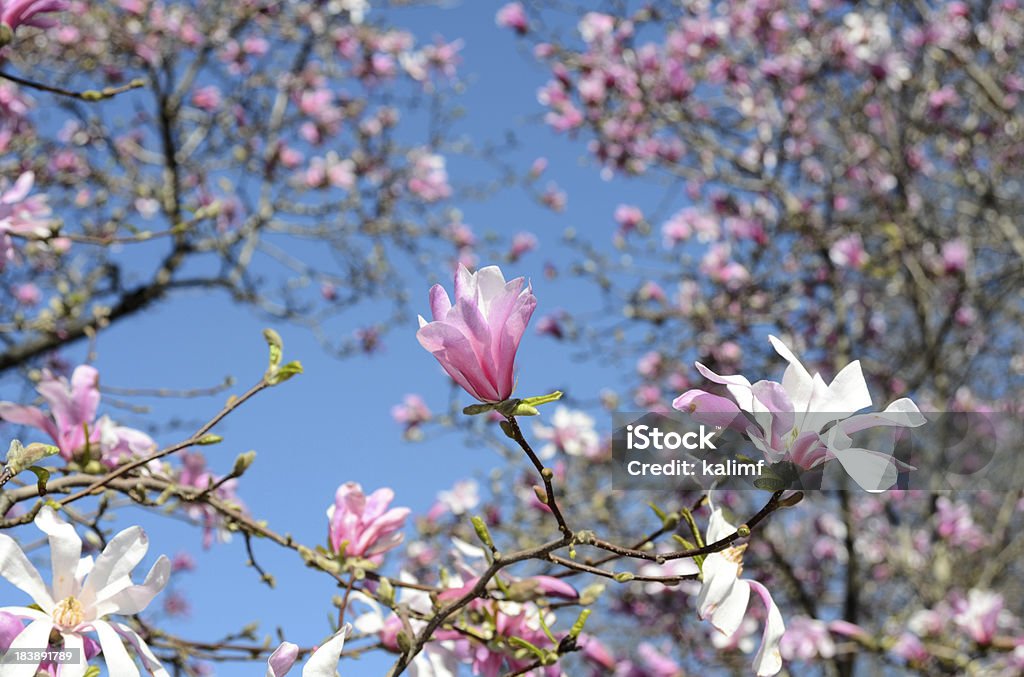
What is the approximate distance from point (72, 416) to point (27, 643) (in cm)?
52

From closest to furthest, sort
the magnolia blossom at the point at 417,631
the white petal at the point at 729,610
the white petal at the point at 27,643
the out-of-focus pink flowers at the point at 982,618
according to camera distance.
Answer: the white petal at the point at 27,643 → the white petal at the point at 729,610 → the magnolia blossom at the point at 417,631 → the out-of-focus pink flowers at the point at 982,618

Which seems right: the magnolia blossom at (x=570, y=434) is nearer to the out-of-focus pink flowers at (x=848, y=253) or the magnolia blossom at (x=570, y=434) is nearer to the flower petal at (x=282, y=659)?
the out-of-focus pink flowers at (x=848, y=253)

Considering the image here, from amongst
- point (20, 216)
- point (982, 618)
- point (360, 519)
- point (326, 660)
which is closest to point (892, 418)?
point (326, 660)

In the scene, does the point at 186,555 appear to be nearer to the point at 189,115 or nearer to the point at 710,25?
the point at 189,115

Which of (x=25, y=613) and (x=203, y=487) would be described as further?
(x=203, y=487)

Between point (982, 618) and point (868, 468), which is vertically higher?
point (868, 468)

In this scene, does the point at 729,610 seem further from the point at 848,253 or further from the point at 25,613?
the point at 848,253

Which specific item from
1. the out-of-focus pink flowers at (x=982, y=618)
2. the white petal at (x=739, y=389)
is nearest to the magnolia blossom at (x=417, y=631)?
the white petal at (x=739, y=389)

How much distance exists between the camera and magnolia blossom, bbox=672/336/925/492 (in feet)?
2.75

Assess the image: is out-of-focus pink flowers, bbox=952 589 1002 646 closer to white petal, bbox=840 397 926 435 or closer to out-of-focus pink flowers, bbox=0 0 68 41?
white petal, bbox=840 397 926 435

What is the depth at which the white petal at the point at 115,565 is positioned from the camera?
2.91 ft

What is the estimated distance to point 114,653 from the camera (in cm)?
84

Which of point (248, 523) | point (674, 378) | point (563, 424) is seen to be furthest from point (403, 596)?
point (674, 378)

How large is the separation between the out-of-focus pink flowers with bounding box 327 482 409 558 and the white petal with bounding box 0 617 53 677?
1.37ft
